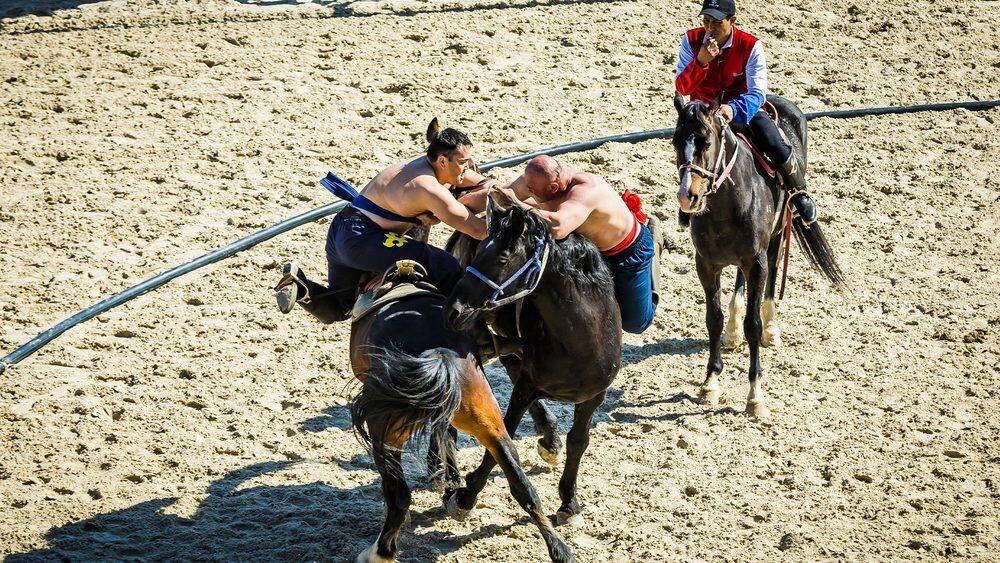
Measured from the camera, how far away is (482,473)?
18.0 feet

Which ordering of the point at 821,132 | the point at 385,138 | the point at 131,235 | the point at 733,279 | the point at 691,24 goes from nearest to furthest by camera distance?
the point at 131,235 < the point at 733,279 < the point at 385,138 < the point at 821,132 < the point at 691,24

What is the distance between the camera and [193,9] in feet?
37.0

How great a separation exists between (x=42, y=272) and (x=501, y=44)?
5456mm

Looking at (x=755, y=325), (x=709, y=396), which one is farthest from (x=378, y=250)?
(x=755, y=325)

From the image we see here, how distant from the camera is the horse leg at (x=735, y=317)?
7770 mm

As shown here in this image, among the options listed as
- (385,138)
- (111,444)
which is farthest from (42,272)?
(385,138)

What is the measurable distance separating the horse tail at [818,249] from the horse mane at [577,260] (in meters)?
3.09

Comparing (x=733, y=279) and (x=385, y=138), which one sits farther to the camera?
(x=385, y=138)

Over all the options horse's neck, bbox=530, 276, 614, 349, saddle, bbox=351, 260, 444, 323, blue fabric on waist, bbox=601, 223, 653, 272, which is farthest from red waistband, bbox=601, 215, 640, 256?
saddle, bbox=351, 260, 444, 323

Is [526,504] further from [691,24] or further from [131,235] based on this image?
[691,24]

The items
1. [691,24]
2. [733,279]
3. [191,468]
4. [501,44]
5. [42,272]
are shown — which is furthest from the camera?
[691,24]

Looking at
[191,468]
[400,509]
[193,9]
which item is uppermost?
[193,9]

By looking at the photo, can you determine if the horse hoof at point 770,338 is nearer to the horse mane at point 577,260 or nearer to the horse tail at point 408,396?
the horse mane at point 577,260

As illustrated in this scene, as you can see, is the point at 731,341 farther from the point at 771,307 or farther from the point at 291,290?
the point at 291,290
